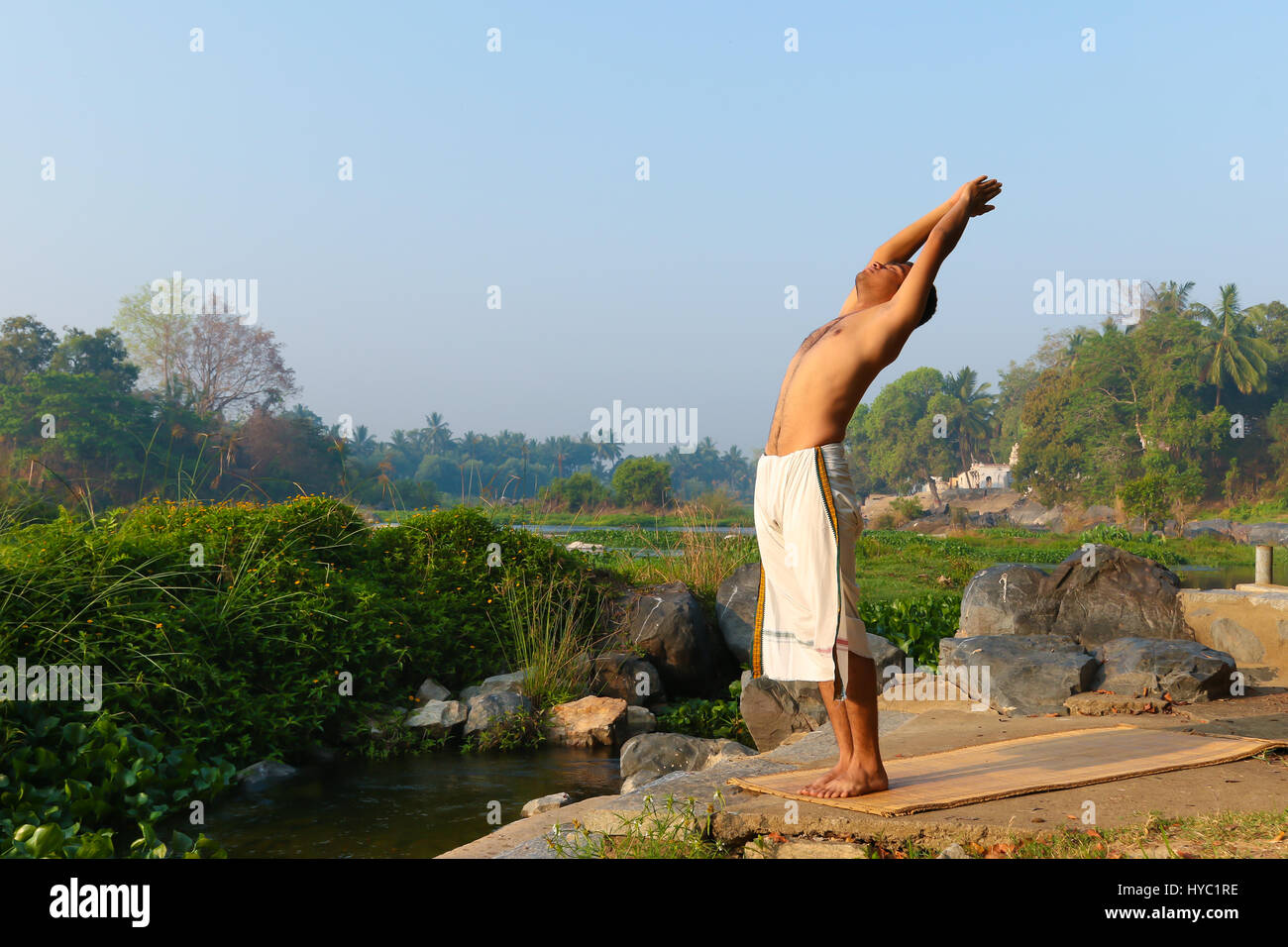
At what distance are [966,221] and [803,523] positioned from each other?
3.88 feet

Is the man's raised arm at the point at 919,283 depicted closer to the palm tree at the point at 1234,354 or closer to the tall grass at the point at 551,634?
the tall grass at the point at 551,634

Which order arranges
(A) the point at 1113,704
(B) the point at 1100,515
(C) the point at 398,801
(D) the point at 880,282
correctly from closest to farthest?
(D) the point at 880,282 → (A) the point at 1113,704 → (C) the point at 398,801 → (B) the point at 1100,515

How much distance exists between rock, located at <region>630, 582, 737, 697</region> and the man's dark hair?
5307mm

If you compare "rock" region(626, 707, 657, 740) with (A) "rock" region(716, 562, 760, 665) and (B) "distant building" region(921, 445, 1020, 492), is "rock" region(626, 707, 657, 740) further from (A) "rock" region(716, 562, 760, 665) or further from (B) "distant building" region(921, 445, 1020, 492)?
(B) "distant building" region(921, 445, 1020, 492)

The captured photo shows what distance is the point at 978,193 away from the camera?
11.1 ft

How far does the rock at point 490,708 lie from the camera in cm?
707

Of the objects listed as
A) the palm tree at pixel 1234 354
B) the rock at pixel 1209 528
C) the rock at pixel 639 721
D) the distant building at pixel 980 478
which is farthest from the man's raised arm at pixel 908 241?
the distant building at pixel 980 478

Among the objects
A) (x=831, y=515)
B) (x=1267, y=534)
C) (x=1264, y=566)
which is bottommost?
(x=1267, y=534)

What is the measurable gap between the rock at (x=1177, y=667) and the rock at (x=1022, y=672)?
16 cm

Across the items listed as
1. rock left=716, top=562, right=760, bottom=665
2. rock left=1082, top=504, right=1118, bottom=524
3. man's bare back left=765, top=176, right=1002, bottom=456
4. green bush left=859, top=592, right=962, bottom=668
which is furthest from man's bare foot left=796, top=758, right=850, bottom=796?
rock left=1082, top=504, right=1118, bottom=524

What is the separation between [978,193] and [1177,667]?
11.5 ft

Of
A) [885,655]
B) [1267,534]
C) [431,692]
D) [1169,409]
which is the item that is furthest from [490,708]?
[1169,409]

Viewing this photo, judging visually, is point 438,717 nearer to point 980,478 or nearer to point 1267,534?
point 1267,534

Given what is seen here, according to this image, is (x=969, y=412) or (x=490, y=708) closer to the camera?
(x=490, y=708)
